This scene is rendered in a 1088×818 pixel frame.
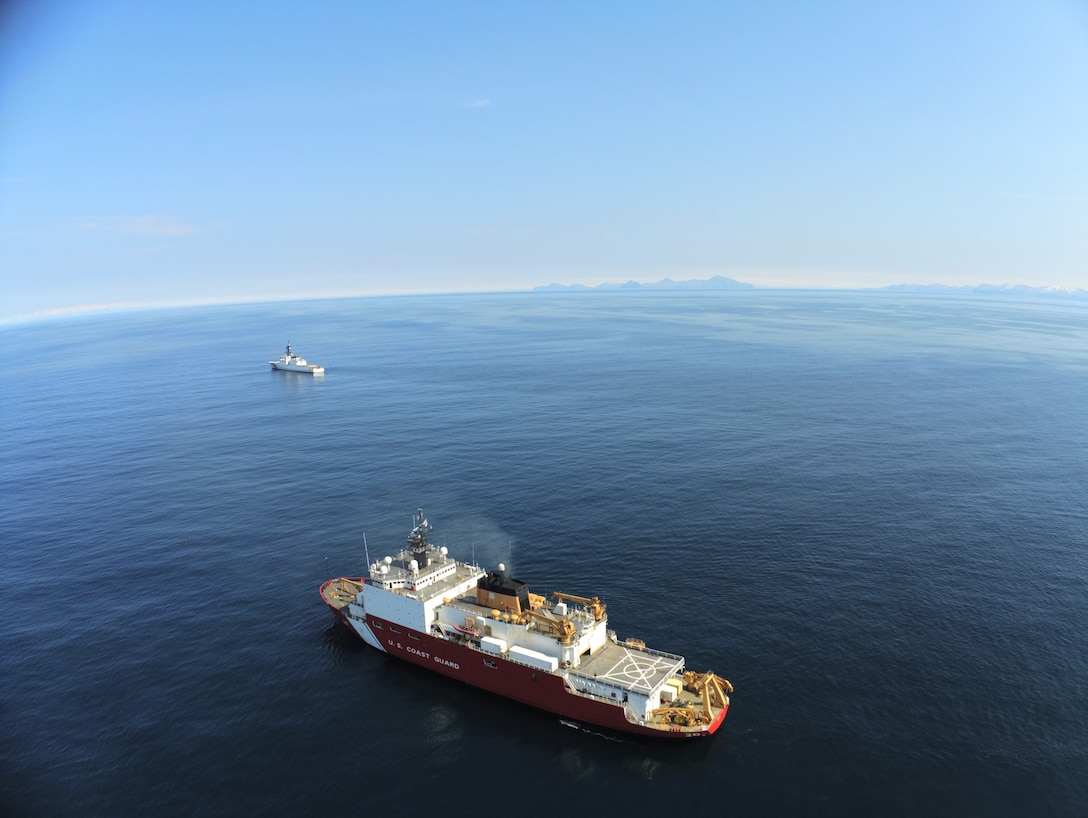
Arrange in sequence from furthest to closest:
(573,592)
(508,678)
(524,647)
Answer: (573,592)
(524,647)
(508,678)

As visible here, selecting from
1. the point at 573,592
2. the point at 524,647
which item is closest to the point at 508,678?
the point at 524,647

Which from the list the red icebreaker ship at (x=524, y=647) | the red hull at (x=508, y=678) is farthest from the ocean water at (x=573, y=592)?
the red icebreaker ship at (x=524, y=647)

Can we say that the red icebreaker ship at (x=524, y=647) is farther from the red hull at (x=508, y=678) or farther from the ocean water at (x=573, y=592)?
the ocean water at (x=573, y=592)

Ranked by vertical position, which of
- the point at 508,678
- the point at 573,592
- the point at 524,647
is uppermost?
the point at 524,647

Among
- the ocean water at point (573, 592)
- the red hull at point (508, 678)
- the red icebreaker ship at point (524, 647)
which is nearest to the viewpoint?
the ocean water at point (573, 592)

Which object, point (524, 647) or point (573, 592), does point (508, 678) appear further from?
point (573, 592)

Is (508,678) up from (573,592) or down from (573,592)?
up

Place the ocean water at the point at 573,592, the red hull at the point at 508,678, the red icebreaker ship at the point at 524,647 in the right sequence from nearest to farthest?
the ocean water at the point at 573,592
the red hull at the point at 508,678
the red icebreaker ship at the point at 524,647

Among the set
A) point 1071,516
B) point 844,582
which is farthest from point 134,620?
point 1071,516
